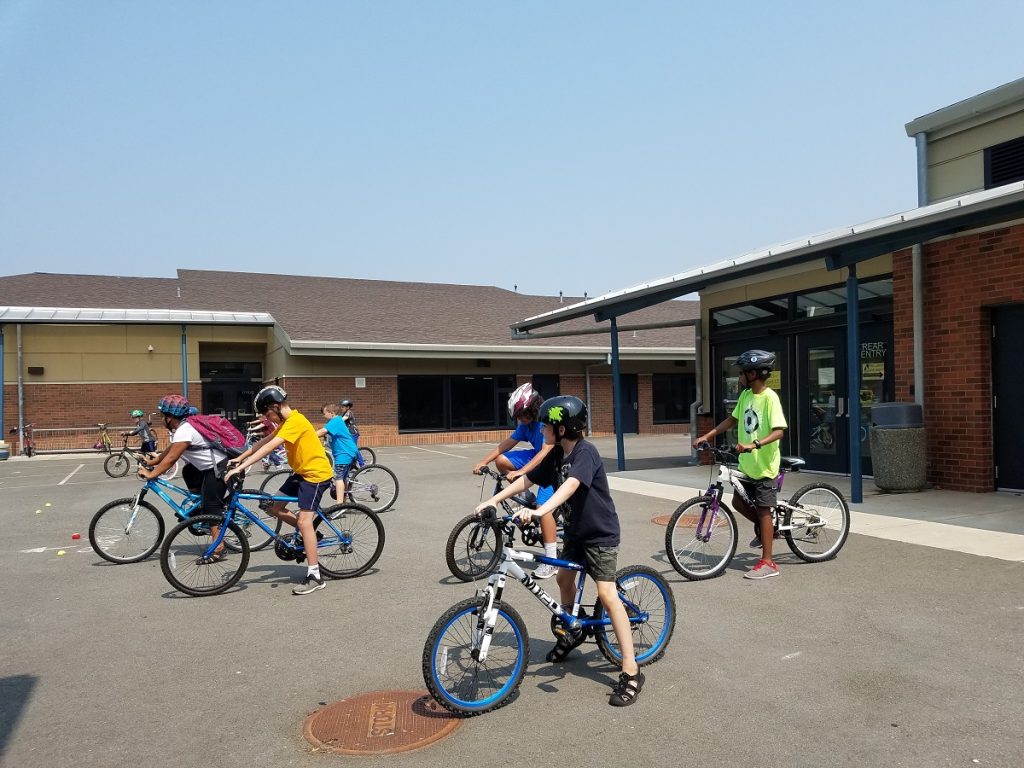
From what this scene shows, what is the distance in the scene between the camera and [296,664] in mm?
4910

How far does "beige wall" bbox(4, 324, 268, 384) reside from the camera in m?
24.7

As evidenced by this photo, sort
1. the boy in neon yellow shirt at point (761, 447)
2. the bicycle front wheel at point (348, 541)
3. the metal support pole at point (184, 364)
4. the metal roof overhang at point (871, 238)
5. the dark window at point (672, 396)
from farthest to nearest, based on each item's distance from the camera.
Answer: the dark window at point (672, 396), the metal support pole at point (184, 364), the metal roof overhang at point (871, 238), the bicycle front wheel at point (348, 541), the boy in neon yellow shirt at point (761, 447)

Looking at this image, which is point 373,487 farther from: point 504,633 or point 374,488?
point 504,633

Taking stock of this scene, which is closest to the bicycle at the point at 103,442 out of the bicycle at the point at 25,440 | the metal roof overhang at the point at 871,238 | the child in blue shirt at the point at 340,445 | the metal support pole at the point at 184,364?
the bicycle at the point at 25,440

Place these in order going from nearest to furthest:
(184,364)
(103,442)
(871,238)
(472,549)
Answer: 1. (472,549)
2. (871,238)
3. (103,442)
4. (184,364)

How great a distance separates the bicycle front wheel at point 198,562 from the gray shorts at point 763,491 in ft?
14.7

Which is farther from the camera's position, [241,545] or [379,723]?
[241,545]

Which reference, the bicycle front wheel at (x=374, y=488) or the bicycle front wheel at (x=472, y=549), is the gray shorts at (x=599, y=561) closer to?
the bicycle front wheel at (x=472, y=549)

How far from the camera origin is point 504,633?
4.16 metres

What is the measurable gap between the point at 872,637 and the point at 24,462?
2334 cm

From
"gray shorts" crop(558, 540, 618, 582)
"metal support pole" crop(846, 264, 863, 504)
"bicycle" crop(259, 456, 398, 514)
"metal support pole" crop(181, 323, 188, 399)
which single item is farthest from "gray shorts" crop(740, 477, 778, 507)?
"metal support pole" crop(181, 323, 188, 399)

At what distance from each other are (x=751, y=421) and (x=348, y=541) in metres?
3.82

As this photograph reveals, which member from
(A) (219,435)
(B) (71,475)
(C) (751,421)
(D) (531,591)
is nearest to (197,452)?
(A) (219,435)

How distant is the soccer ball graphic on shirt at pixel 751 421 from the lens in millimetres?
6809
